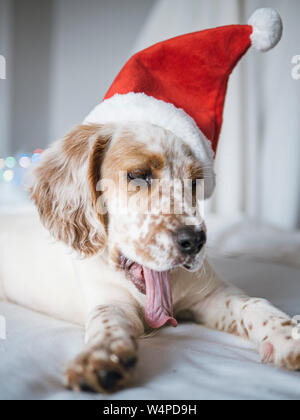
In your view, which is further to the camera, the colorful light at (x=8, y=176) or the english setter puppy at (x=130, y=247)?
the colorful light at (x=8, y=176)

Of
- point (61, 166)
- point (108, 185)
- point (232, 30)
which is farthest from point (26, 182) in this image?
point (232, 30)

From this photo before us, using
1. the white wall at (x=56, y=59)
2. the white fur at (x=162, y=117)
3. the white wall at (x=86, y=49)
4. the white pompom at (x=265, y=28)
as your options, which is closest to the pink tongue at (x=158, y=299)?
the white fur at (x=162, y=117)

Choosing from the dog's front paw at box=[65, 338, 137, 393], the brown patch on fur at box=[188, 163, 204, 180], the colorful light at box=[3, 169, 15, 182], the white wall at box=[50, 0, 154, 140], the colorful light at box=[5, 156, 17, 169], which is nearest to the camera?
the dog's front paw at box=[65, 338, 137, 393]

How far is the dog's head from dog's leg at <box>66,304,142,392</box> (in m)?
0.24

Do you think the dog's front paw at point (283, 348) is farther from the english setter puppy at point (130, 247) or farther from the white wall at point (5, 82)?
the white wall at point (5, 82)

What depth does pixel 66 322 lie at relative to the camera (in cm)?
123

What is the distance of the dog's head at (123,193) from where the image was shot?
1.07 meters

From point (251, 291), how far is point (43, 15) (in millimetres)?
4125

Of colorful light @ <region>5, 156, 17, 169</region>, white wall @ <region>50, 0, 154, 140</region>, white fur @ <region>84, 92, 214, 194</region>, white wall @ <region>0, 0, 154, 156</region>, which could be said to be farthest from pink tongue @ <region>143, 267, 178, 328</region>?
white wall @ <region>50, 0, 154, 140</region>

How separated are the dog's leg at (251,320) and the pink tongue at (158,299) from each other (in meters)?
0.14

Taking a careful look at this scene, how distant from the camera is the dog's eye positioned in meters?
1.15

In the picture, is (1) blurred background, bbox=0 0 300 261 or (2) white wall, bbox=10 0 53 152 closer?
(1) blurred background, bbox=0 0 300 261

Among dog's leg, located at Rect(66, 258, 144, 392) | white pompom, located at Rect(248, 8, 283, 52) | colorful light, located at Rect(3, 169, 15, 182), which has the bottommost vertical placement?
colorful light, located at Rect(3, 169, 15, 182)

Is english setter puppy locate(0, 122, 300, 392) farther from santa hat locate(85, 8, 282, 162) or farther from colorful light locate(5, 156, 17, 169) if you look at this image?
colorful light locate(5, 156, 17, 169)
